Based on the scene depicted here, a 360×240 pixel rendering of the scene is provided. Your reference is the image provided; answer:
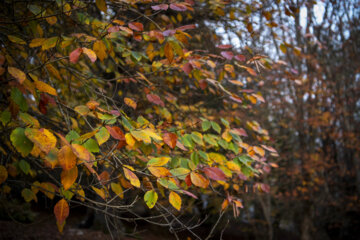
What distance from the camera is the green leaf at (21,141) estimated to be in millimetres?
818

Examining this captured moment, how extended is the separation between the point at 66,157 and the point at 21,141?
0.17 m

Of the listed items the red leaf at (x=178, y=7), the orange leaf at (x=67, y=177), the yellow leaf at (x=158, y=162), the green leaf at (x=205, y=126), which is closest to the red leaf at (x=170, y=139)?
the yellow leaf at (x=158, y=162)

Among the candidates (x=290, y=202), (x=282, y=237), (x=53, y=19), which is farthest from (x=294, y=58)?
(x=53, y=19)

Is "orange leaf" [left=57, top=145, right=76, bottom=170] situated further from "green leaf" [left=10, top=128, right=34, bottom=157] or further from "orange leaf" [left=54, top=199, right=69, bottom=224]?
"orange leaf" [left=54, top=199, right=69, bottom=224]

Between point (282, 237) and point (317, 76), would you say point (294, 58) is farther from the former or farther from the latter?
point (282, 237)

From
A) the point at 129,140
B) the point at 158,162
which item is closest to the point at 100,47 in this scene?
the point at 129,140

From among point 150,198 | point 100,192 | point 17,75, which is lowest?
point 100,192

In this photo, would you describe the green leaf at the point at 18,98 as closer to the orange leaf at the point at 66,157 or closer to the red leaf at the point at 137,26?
the orange leaf at the point at 66,157

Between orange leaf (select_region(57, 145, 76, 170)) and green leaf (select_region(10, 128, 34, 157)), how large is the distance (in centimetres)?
12

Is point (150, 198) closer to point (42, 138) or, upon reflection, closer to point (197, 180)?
point (197, 180)

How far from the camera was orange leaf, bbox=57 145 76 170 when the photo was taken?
0.80 m

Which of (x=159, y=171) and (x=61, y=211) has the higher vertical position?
(x=159, y=171)

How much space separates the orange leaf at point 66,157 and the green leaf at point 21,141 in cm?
12

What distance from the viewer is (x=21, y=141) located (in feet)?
2.73
